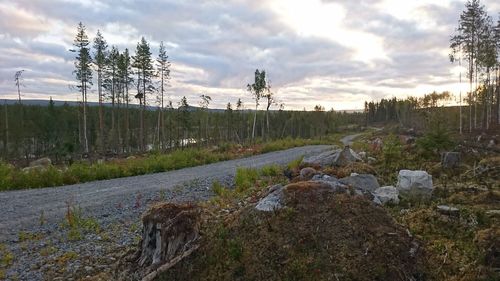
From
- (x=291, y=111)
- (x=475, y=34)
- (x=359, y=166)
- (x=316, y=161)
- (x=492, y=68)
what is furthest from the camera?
(x=291, y=111)

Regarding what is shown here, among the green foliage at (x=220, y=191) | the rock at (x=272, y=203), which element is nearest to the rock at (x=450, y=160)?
the green foliage at (x=220, y=191)

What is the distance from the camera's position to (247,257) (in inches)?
166

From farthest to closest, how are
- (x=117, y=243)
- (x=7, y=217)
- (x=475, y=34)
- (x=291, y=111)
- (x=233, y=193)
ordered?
(x=291, y=111) < (x=475, y=34) < (x=233, y=193) < (x=7, y=217) < (x=117, y=243)

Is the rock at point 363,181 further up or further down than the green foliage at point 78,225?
further up

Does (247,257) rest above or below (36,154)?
above

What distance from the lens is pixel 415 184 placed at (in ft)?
27.0

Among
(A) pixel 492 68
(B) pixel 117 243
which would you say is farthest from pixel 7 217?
(A) pixel 492 68

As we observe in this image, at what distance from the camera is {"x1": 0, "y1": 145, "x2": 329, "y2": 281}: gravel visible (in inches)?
222

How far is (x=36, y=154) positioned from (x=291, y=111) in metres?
54.7

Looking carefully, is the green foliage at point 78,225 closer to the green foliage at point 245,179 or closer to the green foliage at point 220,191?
the green foliage at point 220,191

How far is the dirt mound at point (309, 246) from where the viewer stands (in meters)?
3.95

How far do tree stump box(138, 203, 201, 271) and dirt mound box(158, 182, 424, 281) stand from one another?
0.63ft

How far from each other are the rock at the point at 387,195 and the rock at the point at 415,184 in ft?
0.66

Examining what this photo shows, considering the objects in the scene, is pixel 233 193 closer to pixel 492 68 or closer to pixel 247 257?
pixel 247 257
